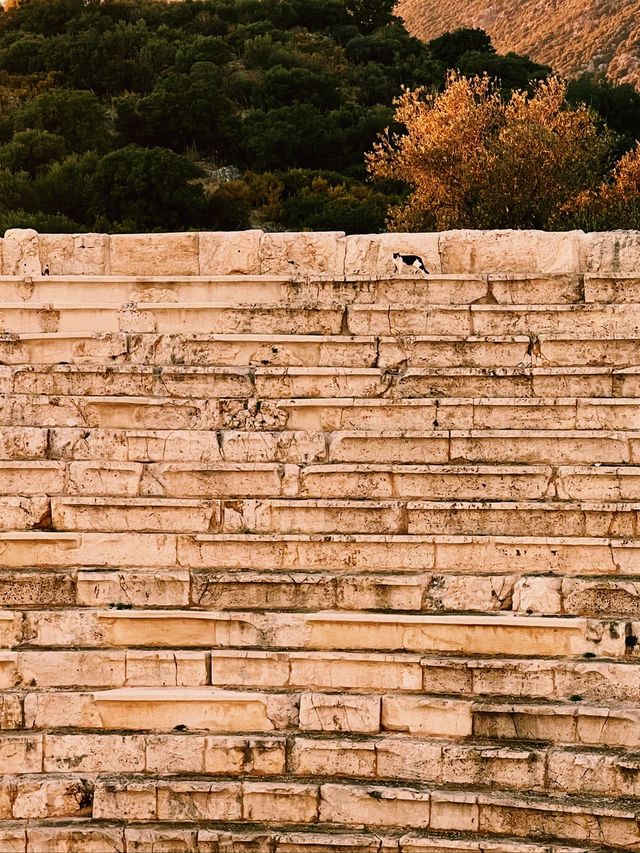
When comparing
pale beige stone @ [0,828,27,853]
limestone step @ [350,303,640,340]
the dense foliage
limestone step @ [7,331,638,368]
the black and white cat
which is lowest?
pale beige stone @ [0,828,27,853]

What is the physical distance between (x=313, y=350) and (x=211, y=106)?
62.0ft

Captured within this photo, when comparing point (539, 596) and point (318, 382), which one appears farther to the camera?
point (318, 382)

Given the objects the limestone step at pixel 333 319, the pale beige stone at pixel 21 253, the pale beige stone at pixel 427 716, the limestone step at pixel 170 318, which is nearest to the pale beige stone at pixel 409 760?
the pale beige stone at pixel 427 716

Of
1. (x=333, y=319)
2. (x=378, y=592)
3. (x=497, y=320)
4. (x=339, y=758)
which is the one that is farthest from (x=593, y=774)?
(x=333, y=319)

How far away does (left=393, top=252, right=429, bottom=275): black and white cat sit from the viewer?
27.9 feet

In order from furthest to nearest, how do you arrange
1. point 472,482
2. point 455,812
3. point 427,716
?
1. point 472,482
2. point 427,716
3. point 455,812

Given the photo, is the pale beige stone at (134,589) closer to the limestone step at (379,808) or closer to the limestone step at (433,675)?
the limestone step at (433,675)

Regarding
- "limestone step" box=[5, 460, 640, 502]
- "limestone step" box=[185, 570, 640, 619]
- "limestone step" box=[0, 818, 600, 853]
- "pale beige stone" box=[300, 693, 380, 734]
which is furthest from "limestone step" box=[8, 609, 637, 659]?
"limestone step" box=[0, 818, 600, 853]

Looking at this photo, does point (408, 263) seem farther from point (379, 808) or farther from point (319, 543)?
point (379, 808)

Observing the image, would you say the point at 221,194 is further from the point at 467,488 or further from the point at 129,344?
the point at 467,488

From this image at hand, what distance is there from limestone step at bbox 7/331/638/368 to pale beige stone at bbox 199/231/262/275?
58 centimetres

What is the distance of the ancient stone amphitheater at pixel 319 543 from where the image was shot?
6555 millimetres

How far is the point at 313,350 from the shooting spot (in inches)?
325

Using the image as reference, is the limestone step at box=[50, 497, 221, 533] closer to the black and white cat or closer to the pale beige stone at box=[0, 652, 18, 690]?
the pale beige stone at box=[0, 652, 18, 690]
